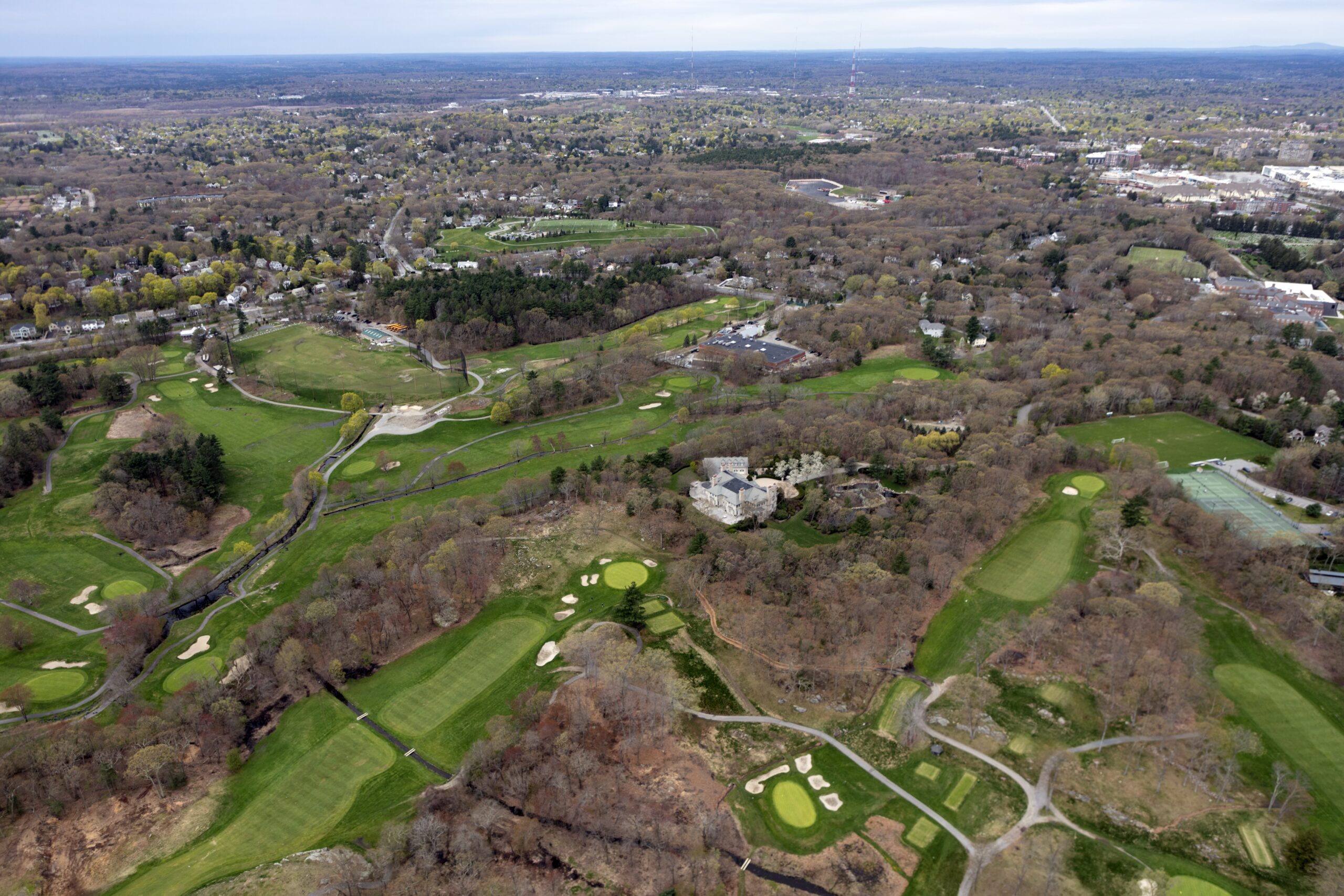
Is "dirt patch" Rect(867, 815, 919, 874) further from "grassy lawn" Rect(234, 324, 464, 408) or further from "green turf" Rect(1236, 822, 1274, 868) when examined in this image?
"grassy lawn" Rect(234, 324, 464, 408)

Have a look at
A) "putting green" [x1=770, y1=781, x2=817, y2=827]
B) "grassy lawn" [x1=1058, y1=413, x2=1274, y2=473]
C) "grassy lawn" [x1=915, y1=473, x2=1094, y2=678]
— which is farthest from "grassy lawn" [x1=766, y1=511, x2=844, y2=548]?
"grassy lawn" [x1=1058, y1=413, x2=1274, y2=473]

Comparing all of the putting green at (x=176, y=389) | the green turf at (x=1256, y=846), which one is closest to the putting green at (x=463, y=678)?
the green turf at (x=1256, y=846)

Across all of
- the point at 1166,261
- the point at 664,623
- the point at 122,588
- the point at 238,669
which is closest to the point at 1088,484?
the point at 664,623

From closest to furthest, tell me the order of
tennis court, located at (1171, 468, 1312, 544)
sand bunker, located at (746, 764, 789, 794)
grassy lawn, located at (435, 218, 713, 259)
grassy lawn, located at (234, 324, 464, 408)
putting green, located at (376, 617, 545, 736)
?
1. sand bunker, located at (746, 764, 789, 794)
2. putting green, located at (376, 617, 545, 736)
3. tennis court, located at (1171, 468, 1312, 544)
4. grassy lawn, located at (234, 324, 464, 408)
5. grassy lawn, located at (435, 218, 713, 259)

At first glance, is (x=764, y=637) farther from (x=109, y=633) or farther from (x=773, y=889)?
(x=109, y=633)

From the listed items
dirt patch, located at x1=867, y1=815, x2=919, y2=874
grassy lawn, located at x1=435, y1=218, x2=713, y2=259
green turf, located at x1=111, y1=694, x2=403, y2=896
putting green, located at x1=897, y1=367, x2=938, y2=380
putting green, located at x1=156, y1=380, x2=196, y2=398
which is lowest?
green turf, located at x1=111, y1=694, x2=403, y2=896

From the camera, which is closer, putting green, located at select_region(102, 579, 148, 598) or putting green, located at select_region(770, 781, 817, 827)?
putting green, located at select_region(770, 781, 817, 827)

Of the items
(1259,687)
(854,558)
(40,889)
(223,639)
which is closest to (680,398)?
(854,558)
